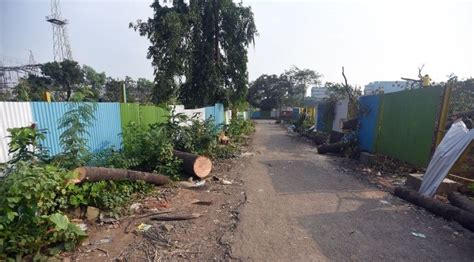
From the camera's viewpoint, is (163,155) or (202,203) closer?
(202,203)

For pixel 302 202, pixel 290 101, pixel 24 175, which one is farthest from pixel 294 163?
pixel 290 101

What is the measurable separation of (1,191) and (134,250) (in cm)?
145

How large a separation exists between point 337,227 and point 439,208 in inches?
66.8

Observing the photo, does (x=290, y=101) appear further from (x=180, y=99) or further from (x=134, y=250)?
(x=134, y=250)

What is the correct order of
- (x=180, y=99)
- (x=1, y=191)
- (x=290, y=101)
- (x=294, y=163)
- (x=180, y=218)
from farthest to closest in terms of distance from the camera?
(x=290, y=101)
(x=180, y=99)
(x=294, y=163)
(x=180, y=218)
(x=1, y=191)

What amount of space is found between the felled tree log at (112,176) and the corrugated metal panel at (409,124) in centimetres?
560

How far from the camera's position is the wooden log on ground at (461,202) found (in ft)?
11.2

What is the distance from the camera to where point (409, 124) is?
232 inches

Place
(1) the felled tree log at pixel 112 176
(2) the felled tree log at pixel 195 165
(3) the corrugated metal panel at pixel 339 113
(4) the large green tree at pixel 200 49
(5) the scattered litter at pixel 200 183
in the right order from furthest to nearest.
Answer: (4) the large green tree at pixel 200 49, (3) the corrugated metal panel at pixel 339 113, (2) the felled tree log at pixel 195 165, (5) the scattered litter at pixel 200 183, (1) the felled tree log at pixel 112 176

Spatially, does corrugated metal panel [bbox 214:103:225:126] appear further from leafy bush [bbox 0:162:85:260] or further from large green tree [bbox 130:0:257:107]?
leafy bush [bbox 0:162:85:260]

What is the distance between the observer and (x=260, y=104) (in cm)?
4962

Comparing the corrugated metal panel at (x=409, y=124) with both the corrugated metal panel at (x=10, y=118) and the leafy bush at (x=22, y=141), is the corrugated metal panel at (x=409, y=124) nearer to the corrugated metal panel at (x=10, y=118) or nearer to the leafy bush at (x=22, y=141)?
the leafy bush at (x=22, y=141)

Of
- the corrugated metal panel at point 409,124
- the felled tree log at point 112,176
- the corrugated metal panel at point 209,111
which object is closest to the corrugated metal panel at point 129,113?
the felled tree log at point 112,176

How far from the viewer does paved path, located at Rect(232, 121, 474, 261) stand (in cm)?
271
